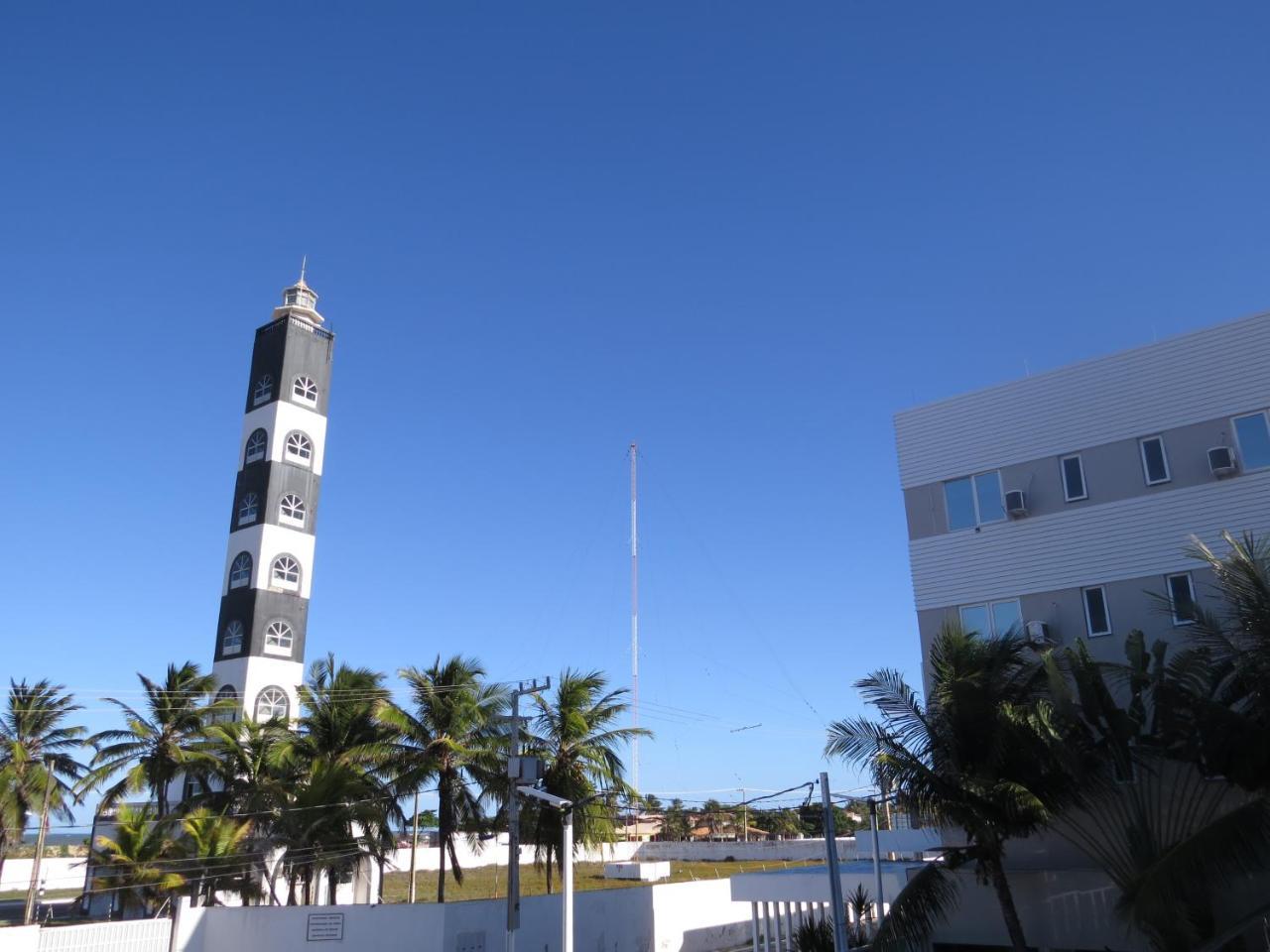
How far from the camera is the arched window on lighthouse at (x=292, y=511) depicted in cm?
4711

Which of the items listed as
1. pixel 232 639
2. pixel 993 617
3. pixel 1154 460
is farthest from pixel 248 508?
pixel 1154 460

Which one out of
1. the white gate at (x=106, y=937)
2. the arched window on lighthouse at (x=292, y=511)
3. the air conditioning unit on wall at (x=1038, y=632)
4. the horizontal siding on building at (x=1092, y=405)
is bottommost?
the white gate at (x=106, y=937)

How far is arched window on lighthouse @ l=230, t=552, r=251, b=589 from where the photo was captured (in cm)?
4597

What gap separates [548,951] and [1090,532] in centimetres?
1820

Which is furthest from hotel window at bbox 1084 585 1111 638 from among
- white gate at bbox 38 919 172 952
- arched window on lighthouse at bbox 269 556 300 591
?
arched window on lighthouse at bbox 269 556 300 591

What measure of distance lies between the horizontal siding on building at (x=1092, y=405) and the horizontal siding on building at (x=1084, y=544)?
1.50 meters

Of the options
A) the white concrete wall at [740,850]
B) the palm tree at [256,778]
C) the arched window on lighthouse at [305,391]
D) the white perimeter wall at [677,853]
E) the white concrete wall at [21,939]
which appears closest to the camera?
the white concrete wall at [21,939]

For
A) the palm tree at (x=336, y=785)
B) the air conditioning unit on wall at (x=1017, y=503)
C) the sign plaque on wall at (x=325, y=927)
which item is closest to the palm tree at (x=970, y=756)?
the air conditioning unit on wall at (x=1017, y=503)

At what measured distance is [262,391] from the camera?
4919cm

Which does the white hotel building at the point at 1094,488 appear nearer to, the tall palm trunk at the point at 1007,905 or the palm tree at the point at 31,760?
the tall palm trunk at the point at 1007,905

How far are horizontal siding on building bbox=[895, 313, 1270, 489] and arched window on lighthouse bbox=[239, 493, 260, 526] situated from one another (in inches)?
1277

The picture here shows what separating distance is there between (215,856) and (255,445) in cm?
2292

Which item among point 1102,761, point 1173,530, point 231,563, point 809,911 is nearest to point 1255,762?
point 1102,761

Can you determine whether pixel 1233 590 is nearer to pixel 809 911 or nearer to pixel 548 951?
pixel 809 911
